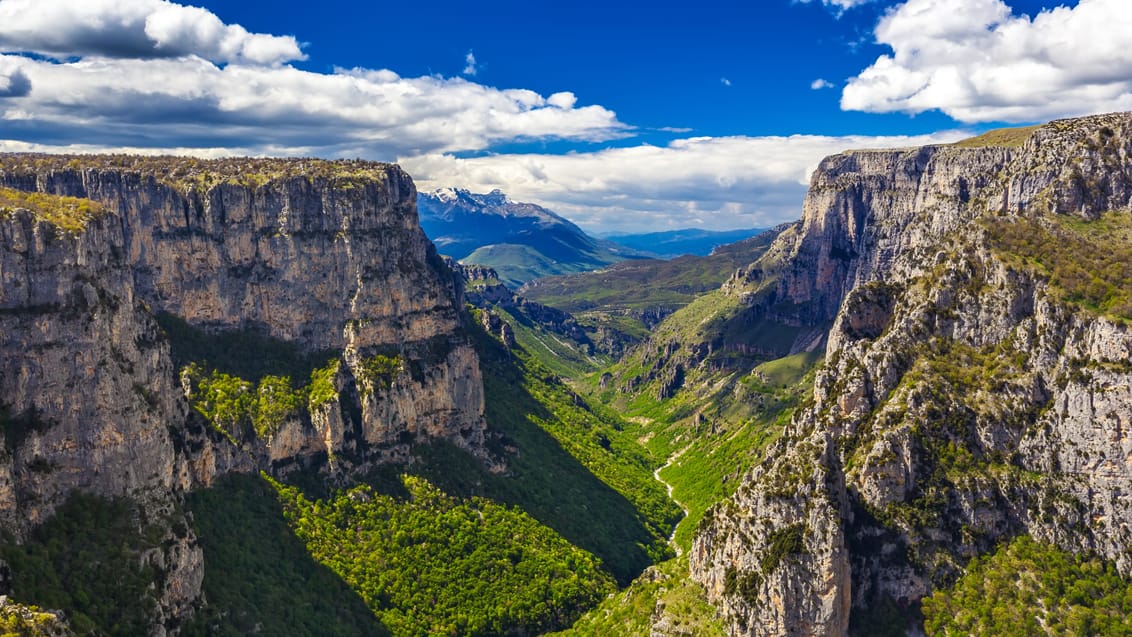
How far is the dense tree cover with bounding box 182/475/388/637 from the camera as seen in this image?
358ft

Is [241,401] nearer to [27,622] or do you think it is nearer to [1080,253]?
[27,622]

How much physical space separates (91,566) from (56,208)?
44422 millimetres

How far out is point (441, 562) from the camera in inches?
5846

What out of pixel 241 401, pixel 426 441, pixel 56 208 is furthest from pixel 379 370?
pixel 56 208

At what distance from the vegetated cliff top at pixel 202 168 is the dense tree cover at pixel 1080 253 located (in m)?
127

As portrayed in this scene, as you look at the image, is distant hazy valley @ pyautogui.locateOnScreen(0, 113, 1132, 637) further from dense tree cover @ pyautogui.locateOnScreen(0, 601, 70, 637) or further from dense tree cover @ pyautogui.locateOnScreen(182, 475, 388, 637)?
dense tree cover @ pyautogui.locateOnScreen(182, 475, 388, 637)

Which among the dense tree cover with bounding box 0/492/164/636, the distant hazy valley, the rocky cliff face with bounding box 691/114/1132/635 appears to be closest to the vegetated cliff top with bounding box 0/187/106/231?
the distant hazy valley

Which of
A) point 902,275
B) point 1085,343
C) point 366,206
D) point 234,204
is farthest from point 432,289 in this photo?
point 1085,343

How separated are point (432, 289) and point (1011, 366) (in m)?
116

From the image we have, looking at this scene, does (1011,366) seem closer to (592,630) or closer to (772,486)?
(772,486)

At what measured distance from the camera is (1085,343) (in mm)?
108688

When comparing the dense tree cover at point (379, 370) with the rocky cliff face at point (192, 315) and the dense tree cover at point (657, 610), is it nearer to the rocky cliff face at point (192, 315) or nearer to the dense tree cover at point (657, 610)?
the rocky cliff face at point (192, 315)

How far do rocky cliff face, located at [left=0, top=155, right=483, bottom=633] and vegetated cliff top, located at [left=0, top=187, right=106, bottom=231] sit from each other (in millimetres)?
381

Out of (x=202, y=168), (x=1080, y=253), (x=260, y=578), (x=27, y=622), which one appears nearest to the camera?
(x=27, y=622)
